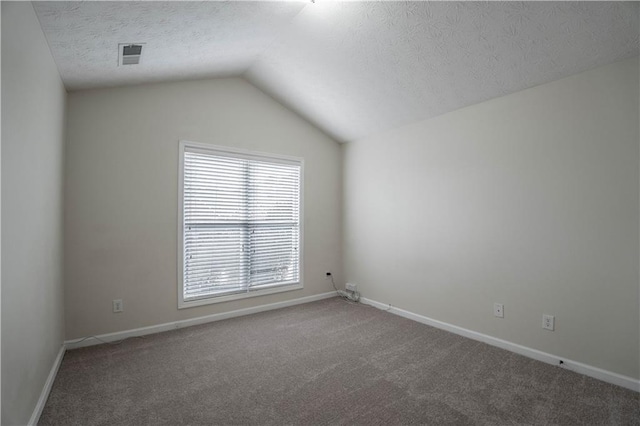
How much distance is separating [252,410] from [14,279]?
146cm

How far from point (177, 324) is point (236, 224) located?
125 cm

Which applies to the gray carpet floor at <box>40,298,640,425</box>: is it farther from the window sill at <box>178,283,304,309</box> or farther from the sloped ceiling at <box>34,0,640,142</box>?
the sloped ceiling at <box>34,0,640,142</box>

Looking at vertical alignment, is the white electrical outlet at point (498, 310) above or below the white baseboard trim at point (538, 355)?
above

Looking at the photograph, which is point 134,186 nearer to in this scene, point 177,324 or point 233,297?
point 177,324

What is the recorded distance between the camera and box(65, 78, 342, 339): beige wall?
2.86 metres

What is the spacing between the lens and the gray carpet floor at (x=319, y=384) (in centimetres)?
188

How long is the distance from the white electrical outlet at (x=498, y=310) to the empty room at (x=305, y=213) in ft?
0.12

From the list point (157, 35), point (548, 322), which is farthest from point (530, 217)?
point (157, 35)

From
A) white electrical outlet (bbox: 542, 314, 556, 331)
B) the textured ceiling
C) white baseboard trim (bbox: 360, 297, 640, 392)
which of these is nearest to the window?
the textured ceiling

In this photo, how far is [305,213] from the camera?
433cm

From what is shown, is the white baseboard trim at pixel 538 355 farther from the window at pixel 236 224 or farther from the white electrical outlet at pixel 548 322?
the window at pixel 236 224

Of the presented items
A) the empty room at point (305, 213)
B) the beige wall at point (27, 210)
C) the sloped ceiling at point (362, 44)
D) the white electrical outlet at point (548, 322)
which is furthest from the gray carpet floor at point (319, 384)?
the sloped ceiling at point (362, 44)

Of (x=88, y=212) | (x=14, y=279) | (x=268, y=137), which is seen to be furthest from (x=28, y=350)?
(x=268, y=137)

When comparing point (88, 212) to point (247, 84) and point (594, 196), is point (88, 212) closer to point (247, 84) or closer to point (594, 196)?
point (247, 84)
